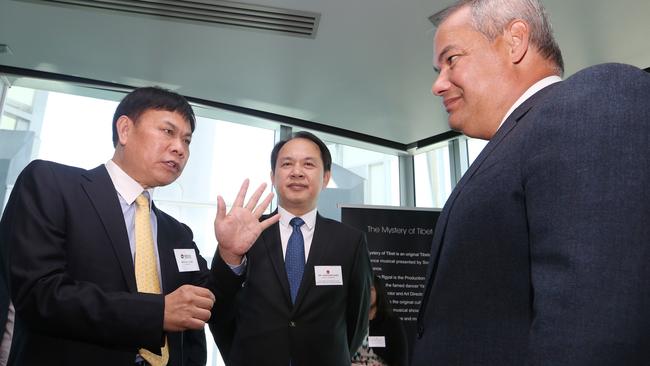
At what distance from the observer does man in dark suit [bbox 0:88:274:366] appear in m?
1.28

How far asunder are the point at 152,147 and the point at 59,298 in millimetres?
731

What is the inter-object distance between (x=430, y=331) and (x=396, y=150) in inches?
193

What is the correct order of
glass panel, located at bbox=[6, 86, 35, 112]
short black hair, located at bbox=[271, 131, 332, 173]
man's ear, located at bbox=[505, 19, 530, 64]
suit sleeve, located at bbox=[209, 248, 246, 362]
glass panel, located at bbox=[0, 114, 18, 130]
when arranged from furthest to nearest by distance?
glass panel, located at bbox=[6, 86, 35, 112] → glass panel, located at bbox=[0, 114, 18, 130] → short black hair, located at bbox=[271, 131, 332, 173] → suit sleeve, located at bbox=[209, 248, 246, 362] → man's ear, located at bbox=[505, 19, 530, 64]

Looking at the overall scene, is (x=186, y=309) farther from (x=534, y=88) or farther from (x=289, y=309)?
(x=534, y=88)

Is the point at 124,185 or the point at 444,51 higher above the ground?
the point at 444,51

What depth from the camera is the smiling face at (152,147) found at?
1.78 m

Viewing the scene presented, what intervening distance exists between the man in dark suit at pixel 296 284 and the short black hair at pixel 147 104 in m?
0.64

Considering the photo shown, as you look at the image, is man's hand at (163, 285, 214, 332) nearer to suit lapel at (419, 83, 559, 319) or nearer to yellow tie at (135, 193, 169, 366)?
yellow tie at (135, 193, 169, 366)

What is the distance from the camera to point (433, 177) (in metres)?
5.74

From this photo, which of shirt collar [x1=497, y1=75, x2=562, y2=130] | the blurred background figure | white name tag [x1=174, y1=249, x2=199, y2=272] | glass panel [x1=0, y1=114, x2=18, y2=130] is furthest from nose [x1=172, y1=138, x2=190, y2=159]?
glass panel [x1=0, y1=114, x2=18, y2=130]

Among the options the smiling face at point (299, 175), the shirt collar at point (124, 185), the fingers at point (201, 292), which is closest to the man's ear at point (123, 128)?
the shirt collar at point (124, 185)

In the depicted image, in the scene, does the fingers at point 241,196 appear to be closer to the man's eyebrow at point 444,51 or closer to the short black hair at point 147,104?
the short black hair at point 147,104

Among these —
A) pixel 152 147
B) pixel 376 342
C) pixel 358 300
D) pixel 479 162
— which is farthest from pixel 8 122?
pixel 479 162

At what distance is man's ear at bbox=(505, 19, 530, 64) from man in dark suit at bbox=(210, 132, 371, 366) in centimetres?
127
